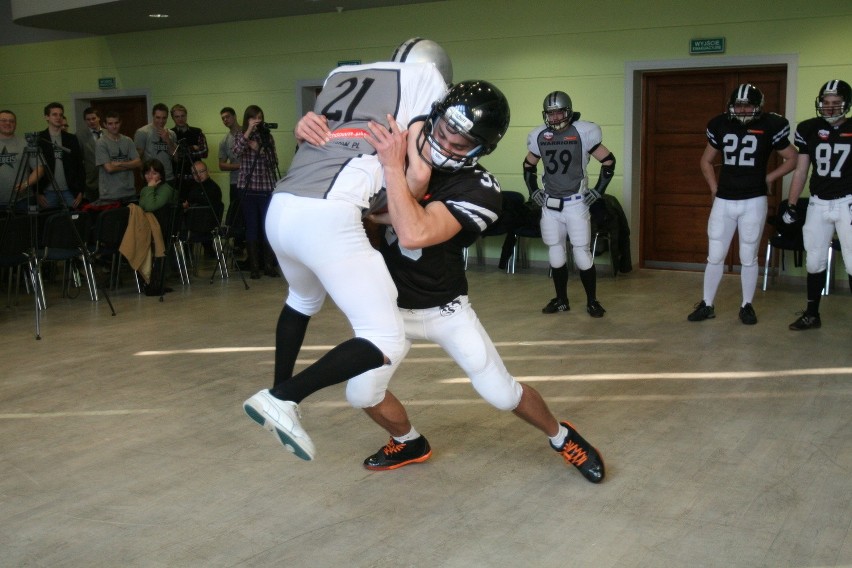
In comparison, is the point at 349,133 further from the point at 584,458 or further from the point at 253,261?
the point at 253,261

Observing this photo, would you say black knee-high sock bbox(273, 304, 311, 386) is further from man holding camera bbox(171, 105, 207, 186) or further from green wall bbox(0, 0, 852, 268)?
man holding camera bbox(171, 105, 207, 186)

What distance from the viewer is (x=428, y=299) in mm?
3299

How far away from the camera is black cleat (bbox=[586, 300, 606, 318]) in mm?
6805

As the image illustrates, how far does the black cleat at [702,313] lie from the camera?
6570 millimetres

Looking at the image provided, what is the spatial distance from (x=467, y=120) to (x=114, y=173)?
6952mm

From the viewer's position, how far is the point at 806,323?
6.21m

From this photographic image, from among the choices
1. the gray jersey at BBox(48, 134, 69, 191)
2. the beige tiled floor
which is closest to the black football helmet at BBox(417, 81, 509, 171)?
the beige tiled floor

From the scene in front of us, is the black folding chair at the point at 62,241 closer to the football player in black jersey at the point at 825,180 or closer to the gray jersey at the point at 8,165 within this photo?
the gray jersey at the point at 8,165

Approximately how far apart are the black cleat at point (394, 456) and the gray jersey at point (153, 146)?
22.6ft

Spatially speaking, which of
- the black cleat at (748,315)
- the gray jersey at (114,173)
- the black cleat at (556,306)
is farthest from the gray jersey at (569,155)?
the gray jersey at (114,173)

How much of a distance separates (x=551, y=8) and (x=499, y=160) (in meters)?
1.58

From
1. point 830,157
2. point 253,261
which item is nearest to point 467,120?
point 830,157

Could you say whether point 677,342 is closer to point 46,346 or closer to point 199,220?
point 46,346

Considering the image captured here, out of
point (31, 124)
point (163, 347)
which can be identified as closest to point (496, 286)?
point (163, 347)
